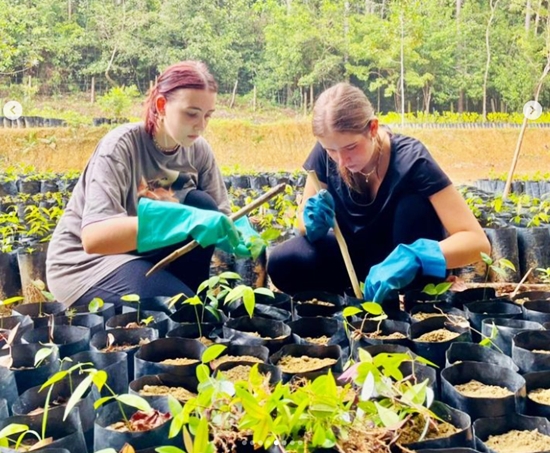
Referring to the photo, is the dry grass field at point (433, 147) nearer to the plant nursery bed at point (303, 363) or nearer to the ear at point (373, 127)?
the ear at point (373, 127)

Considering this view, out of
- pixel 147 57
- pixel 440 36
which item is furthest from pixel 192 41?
pixel 440 36

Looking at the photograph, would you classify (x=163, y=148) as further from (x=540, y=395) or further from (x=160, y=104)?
(x=540, y=395)

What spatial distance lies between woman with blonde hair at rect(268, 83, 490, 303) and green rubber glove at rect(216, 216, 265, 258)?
0.16m

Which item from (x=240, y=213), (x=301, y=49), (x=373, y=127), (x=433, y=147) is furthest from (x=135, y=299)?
(x=301, y=49)

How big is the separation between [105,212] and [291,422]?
1082 mm

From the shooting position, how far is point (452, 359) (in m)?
1.25

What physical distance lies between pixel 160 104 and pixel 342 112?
0.57 meters

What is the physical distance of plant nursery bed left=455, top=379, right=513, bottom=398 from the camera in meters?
1.07

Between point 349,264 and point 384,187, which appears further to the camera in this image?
point 384,187

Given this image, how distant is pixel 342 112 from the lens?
66.8 inches

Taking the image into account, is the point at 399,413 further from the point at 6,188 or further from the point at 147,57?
the point at 147,57

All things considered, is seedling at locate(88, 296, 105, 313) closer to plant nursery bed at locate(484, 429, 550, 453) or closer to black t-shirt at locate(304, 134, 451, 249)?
black t-shirt at locate(304, 134, 451, 249)

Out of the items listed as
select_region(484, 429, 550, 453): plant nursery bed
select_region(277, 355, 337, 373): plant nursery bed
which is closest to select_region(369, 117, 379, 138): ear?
select_region(277, 355, 337, 373): plant nursery bed

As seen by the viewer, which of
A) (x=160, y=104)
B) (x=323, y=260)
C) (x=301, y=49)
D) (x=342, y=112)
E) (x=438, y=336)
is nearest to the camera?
(x=438, y=336)
